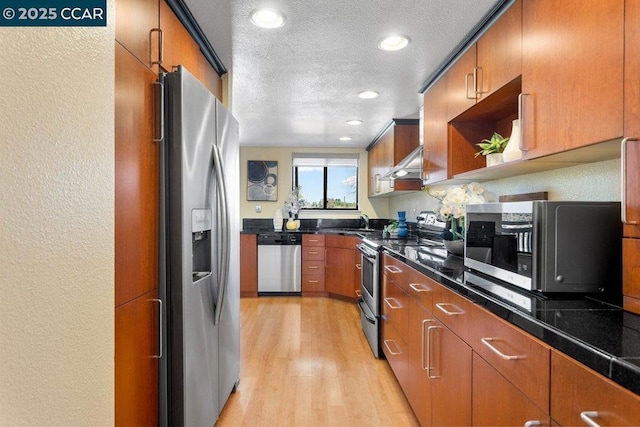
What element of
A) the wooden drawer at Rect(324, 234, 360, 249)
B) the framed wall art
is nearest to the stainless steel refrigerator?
the wooden drawer at Rect(324, 234, 360, 249)

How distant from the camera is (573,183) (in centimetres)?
166

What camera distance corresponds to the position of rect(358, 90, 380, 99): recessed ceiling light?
2.96m

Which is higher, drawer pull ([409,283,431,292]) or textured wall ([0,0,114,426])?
textured wall ([0,0,114,426])

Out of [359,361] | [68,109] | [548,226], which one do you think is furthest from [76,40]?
[359,361]

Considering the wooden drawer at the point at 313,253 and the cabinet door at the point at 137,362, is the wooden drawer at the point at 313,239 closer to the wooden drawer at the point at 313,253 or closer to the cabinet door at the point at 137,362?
the wooden drawer at the point at 313,253

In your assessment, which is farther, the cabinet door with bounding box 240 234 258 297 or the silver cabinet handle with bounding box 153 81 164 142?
the cabinet door with bounding box 240 234 258 297

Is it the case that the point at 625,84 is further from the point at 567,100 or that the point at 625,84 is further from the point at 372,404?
the point at 372,404

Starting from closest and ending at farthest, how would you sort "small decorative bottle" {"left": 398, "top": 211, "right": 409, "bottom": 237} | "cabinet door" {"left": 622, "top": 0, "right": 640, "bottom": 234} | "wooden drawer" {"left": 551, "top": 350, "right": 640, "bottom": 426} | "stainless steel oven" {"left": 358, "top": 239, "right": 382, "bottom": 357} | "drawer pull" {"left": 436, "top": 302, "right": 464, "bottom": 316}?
"wooden drawer" {"left": 551, "top": 350, "right": 640, "bottom": 426}, "cabinet door" {"left": 622, "top": 0, "right": 640, "bottom": 234}, "drawer pull" {"left": 436, "top": 302, "right": 464, "bottom": 316}, "stainless steel oven" {"left": 358, "top": 239, "right": 382, "bottom": 357}, "small decorative bottle" {"left": 398, "top": 211, "right": 409, "bottom": 237}

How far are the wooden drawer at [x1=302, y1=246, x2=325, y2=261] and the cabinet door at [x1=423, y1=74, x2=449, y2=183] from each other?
7.72ft

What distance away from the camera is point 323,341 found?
316cm

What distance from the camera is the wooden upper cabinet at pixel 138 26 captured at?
123 centimetres

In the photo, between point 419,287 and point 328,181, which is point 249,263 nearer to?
point 328,181

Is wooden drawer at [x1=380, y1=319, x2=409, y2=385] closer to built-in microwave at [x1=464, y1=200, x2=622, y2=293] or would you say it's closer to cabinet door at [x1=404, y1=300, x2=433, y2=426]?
cabinet door at [x1=404, y1=300, x2=433, y2=426]

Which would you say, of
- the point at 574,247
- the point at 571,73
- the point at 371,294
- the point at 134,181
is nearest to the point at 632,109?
the point at 571,73
